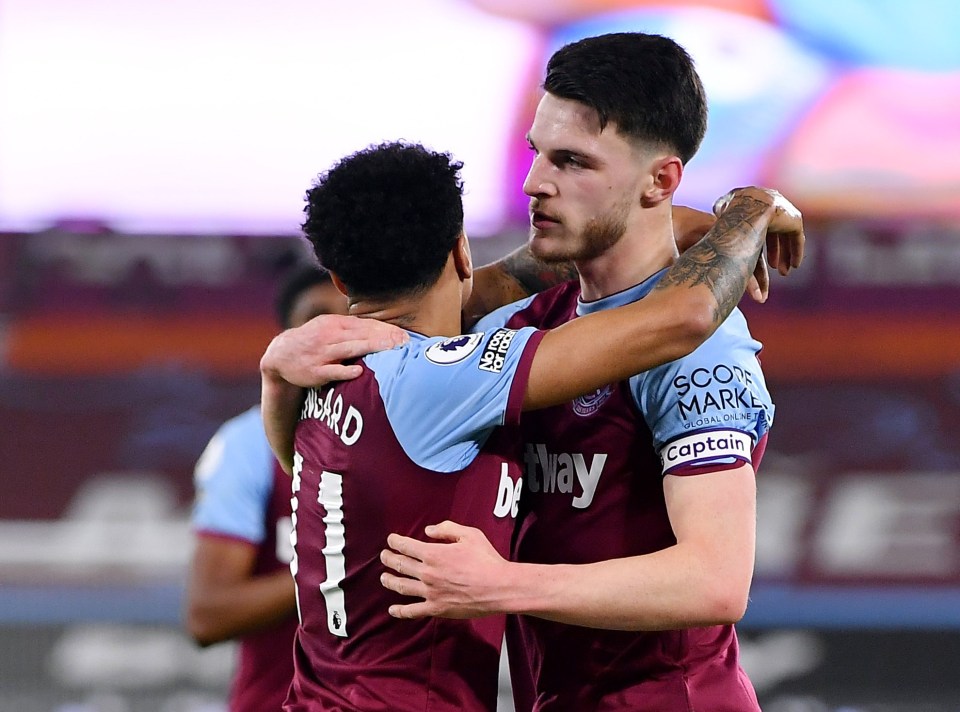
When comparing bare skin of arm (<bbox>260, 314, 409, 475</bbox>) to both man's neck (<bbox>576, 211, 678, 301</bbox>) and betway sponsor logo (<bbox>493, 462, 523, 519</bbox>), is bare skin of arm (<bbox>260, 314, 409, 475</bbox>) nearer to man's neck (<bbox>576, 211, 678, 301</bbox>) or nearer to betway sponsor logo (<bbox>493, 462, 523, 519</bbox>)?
betway sponsor logo (<bbox>493, 462, 523, 519</bbox>)

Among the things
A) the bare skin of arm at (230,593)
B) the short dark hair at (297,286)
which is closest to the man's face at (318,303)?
the short dark hair at (297,286)

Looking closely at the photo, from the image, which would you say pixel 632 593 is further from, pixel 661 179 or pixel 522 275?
pixel 522 275

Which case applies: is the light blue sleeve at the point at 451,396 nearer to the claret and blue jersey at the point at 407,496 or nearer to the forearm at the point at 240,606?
the claret and blue jersey at the point at 407,496

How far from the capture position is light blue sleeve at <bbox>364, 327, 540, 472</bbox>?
205 centimetres

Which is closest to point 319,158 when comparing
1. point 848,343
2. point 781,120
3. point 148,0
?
point 148,0

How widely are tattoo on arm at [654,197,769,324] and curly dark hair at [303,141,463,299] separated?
395 mm

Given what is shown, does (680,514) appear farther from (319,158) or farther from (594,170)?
(319,158)

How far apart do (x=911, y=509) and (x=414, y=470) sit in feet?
12.9

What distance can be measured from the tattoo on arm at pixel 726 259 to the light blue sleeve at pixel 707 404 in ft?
0.32

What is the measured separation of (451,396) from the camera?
2.05m

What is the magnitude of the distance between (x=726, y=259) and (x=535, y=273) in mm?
774

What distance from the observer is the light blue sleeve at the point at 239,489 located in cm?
327

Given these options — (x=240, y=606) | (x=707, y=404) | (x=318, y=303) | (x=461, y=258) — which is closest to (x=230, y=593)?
(x=240, y=606)

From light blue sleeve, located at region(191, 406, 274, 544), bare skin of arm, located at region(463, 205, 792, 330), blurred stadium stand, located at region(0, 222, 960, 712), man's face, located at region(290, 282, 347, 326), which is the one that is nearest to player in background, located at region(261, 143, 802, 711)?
bare skin of arm, located at region(463, 205, 792, 330)
